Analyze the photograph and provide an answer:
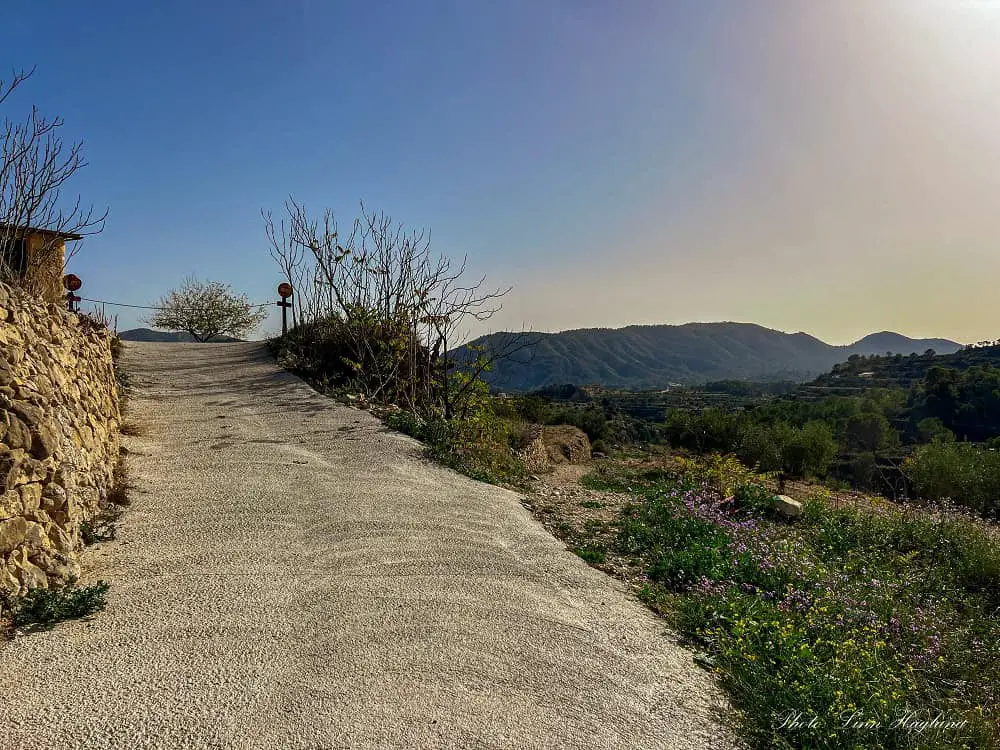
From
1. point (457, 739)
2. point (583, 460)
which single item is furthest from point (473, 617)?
point (583, 460)

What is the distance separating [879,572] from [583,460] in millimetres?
8022

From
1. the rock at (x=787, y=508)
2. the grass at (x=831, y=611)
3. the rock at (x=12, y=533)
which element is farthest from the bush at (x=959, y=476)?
the rock at (x=12, y=533)

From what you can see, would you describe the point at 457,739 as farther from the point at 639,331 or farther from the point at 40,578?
the point at 639,331

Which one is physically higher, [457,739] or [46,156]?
[46,156]

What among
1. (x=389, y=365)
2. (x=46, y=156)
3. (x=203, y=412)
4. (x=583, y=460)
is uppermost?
(x=46, y=156)

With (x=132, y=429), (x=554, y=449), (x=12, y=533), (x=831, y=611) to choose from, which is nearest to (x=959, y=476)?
(x=554, y=449)

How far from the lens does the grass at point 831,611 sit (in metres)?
3.10

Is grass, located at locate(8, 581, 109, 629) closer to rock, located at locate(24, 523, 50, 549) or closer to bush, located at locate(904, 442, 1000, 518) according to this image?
rock, located at locate(24, 523, 50, 549)

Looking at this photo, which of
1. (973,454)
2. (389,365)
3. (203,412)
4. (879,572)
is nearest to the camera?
(879,572)

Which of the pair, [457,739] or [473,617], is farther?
[473,617]

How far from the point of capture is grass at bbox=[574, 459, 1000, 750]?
310 centimetres

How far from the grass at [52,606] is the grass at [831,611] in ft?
12.2

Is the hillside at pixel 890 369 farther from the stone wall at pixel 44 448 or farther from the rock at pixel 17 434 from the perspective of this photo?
the rock at pixel 17 434

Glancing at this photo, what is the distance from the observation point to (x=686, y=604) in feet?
14.8
